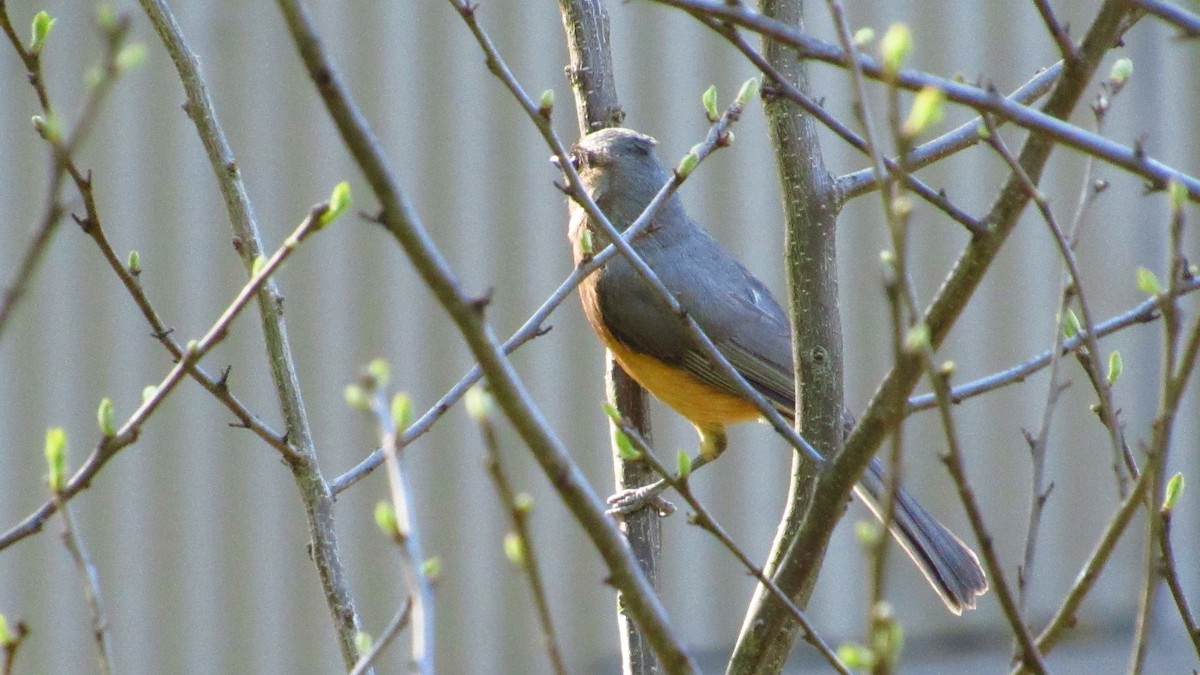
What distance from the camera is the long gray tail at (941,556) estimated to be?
3736 mm

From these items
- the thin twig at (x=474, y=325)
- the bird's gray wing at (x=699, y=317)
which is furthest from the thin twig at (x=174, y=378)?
the bird's gray wing at (x=699, y=317)

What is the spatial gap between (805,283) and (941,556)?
148 cm

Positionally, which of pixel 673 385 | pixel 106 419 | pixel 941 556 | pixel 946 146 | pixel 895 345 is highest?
pixel 673 385

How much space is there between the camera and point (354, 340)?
787 cm

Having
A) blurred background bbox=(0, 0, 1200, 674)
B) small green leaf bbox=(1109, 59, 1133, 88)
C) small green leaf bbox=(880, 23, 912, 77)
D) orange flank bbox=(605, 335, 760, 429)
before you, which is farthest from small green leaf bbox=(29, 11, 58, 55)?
blurred background bbox=(0, 0, 1200, 674)

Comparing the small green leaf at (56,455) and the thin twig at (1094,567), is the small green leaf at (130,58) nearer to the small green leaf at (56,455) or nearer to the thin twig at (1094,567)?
the small green leaf at (56,455)

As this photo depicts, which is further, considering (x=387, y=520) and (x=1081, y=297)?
(x=1081, y=297)

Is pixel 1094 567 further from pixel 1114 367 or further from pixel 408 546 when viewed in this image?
pixel 1114 367

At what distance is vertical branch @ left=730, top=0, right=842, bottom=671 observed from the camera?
Result: 2.49 meters

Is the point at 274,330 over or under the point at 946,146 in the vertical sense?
under

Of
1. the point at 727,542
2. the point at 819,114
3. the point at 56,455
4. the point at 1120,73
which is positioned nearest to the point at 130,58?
the point at 56,455

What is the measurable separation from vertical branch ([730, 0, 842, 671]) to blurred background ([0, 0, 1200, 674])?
5.03 metres

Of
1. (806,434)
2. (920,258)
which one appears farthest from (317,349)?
(806,434)

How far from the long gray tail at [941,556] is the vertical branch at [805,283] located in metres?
1.23
